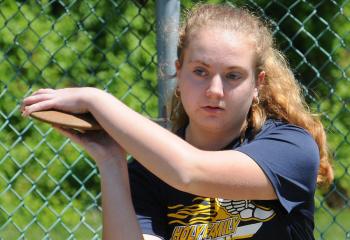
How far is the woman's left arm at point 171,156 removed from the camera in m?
2.08

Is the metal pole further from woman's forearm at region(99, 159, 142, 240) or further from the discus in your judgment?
the discus

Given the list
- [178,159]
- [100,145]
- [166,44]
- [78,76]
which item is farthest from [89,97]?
[78,76]

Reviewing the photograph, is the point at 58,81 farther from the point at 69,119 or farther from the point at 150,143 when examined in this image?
the point at 150,143

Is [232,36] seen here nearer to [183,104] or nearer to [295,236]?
[183,104]

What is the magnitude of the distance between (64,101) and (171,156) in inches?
12.5

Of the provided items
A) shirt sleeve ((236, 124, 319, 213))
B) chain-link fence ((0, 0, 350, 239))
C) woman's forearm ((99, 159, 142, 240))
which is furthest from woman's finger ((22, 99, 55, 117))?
chain-link fence ((0, 0, 350, 239))

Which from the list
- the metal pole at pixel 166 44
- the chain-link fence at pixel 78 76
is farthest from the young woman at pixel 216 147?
the chain-link fence at pixel 78 76

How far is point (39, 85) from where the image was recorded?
14.3 feet

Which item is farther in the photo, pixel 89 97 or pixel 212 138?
pixel 212 138

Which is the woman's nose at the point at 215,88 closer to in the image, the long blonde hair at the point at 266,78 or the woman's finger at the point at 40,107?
the long blonde hair at the point at 266,78

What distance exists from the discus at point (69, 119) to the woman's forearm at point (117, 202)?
149 mm

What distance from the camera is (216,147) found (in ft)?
7.95

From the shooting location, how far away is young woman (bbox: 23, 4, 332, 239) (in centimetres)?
211

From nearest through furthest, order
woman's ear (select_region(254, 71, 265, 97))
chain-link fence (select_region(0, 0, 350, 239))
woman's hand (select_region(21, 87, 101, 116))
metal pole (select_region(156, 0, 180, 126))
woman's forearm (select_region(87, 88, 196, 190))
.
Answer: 1. woman's forearm (select_region(87, 88, 196, 190))
2. woman's hand (select_region(21, 87, 101, 116))
3. woman's ear (select_region(254, 71, 265, 97))
4. metal pole (select_region(156, 0, 180, 126))
5. chain-link fence (select_region(0, 0, 350, 239))
